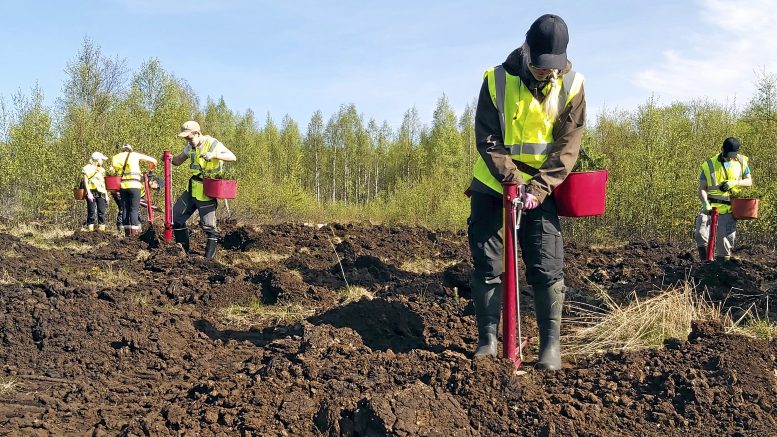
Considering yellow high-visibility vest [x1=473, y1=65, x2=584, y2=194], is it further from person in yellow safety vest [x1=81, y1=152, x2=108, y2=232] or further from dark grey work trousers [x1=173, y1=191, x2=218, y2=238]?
person in yellow safety vest [x1=81, y1=152, x2=108, y2=232]

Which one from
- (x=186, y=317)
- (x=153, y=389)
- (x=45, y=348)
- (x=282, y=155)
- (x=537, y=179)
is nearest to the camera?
(x=537, y=179)

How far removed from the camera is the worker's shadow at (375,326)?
181 inches

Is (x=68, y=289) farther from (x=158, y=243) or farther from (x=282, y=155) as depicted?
(x=282, y=155)

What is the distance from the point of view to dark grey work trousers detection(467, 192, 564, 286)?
3.71 m

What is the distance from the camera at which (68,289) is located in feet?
18.1

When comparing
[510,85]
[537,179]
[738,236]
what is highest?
[510,85]

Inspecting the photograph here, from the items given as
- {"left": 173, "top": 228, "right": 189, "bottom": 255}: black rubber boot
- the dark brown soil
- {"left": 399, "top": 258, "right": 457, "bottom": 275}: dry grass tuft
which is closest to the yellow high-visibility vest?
the dark brown soil

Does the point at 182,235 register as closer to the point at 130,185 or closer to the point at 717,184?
the point at 130,185

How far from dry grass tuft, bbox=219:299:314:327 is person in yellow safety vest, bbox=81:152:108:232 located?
1050 centimetres

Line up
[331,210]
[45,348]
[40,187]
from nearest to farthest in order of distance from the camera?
[45,348]
[40,187]
[331,210]

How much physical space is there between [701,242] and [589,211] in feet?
20.2

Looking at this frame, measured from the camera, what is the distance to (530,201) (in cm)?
342

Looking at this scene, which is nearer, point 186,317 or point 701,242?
point 186,317

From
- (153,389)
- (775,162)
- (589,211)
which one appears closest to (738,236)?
(775,162)
